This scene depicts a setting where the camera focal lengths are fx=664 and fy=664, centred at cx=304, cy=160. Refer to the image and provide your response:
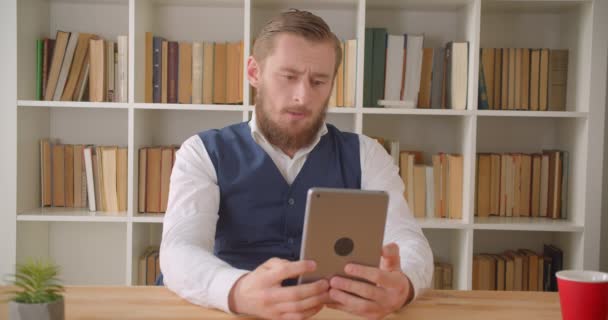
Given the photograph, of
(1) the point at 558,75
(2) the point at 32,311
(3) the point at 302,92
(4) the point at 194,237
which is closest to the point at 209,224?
(4) the point at 194,237

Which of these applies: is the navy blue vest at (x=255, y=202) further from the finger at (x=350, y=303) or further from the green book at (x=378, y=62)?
the green book at (x=378, y=62)

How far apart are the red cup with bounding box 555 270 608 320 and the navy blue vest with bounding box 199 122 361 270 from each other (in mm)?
852

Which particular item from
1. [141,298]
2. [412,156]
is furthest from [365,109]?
[141,298]

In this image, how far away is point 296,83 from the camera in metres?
1.66

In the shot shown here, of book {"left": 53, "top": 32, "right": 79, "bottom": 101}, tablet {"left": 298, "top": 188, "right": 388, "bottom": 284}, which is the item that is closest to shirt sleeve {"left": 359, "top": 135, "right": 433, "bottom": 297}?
tablet {"left": 298, "top": 188, "right": 388, "bottom": 284}

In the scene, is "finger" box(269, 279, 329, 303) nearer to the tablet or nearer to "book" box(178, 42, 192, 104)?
the tablet

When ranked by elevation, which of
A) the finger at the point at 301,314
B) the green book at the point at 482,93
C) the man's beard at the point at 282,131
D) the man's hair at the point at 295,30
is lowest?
the finger at the point at 301,314

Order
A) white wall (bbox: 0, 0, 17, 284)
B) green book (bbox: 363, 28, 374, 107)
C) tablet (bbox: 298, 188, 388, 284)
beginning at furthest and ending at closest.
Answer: green book (bbox: 363, 28, 374, 107) < white wall (bbox: 0, 0, 17, 284) < tablet (bbox: 298, 188, 388, 284)

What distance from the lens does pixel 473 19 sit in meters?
2.64

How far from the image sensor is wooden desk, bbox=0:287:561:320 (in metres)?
1.14

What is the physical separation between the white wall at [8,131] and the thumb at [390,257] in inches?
74.0

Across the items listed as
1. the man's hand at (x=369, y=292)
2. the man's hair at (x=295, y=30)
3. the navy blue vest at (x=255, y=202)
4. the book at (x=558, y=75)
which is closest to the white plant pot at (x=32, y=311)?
the man's hand at (x=369, y=292)

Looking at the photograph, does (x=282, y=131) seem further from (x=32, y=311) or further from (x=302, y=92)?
(x=32, y=311)

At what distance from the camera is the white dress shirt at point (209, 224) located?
Answer: 122 cm
